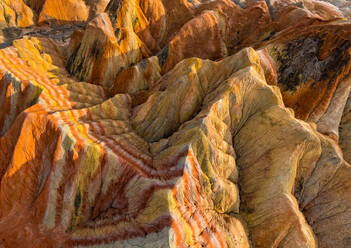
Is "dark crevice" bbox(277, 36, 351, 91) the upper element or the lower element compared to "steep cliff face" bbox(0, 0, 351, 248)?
upper

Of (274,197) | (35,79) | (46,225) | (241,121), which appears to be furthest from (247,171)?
(35,79)

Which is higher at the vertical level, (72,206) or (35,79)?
(35,79)

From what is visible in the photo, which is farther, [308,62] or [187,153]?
[308,62]

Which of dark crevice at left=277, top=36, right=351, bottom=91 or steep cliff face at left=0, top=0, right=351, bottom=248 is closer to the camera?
steep cliff face at left=0, top=0, right=351, bottom=248

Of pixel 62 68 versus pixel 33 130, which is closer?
pixel 33 130

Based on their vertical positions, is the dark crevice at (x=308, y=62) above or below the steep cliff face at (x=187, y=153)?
above

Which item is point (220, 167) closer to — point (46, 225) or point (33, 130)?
point (46, 225)

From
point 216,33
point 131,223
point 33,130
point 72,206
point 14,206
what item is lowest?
point 14,206

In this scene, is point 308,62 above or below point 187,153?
above
